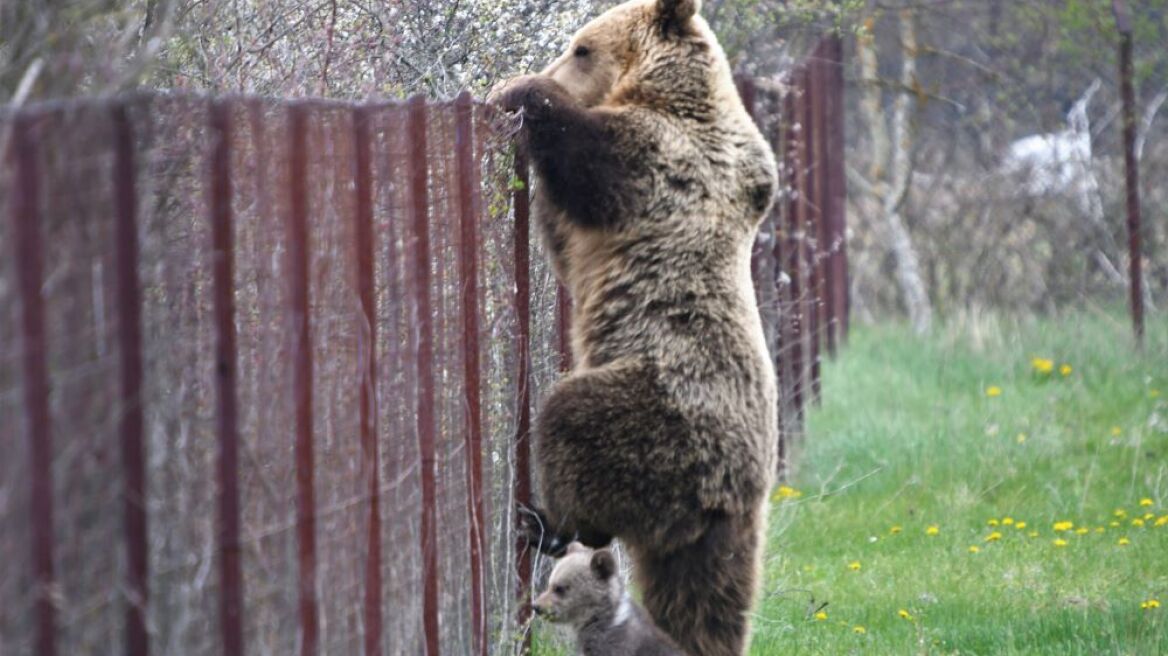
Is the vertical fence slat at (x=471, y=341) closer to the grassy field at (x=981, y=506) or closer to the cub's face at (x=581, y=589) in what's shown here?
the cub's face at (x=581, y=589)

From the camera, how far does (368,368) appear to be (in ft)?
11.2

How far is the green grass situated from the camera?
6.15m

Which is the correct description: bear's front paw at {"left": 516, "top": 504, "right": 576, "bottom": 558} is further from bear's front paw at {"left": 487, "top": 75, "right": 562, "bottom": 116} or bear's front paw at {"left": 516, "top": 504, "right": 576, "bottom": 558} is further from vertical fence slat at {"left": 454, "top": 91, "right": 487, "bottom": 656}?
bear's front paw at {"left": 487, "top": 75, "right": 562, "bottom": 116}

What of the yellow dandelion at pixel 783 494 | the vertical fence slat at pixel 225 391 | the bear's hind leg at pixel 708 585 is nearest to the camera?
the vertical fence slat at pixel 225 391

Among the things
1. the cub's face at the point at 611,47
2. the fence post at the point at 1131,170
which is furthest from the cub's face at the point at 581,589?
the fence post at the point at 1131,170

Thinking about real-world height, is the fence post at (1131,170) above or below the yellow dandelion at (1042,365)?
above

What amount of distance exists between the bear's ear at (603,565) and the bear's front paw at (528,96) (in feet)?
4.53

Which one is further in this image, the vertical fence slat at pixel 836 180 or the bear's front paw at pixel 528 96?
the vertical fence slat at pixel 836 180

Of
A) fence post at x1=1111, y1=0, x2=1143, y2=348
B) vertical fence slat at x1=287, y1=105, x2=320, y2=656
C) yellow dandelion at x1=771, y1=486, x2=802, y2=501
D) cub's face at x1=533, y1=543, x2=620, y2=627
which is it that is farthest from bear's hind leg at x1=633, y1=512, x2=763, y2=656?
fence post at x1=1111, y1=0, x2=1143, y2=348

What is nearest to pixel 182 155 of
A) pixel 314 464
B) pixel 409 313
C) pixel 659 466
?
pixel 314 464

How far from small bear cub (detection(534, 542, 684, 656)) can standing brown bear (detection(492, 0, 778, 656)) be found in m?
0.08

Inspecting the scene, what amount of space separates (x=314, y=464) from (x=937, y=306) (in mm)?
13279

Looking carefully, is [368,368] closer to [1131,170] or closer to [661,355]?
[661,355]

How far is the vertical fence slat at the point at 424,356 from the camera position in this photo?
3801 millimetres
